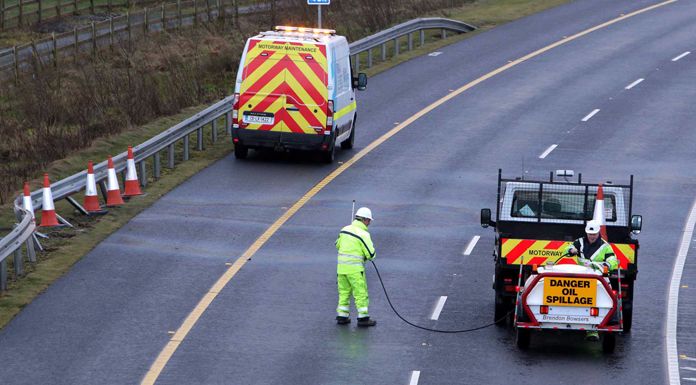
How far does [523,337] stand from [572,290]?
86 centimetres

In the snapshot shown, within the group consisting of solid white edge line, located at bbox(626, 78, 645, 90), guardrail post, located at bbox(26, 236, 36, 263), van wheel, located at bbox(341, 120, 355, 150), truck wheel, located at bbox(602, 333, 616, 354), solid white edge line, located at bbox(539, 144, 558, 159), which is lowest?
solid white edge line, located at bbox(626, 78, 645, 90)

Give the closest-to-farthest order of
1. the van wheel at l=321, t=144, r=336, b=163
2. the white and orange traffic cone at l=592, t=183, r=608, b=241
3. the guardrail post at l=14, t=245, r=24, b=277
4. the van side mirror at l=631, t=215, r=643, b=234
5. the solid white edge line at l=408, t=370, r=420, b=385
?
the solid white edge line at l=408, t=370, r=420, b=385 → the van side mirror at l=631, t=215, r=643, b=234 → the white and orange traffic cone at l=592, t=183, r=608, b=241 → the guardrail post at l=14, t=245, r=24, b=277 → the van wheel at l=321, t=144, r=336, b=163

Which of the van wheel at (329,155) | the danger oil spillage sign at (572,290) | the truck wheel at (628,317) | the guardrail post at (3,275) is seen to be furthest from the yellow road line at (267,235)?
the truck wheel at (628,317)

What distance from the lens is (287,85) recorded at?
26906 millimetres

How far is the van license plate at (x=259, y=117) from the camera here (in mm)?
26953

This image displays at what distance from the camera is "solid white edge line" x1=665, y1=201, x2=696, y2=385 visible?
15.9 m

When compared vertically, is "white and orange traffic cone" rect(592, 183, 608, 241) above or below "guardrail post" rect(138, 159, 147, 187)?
above

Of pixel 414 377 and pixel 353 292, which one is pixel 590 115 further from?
pixel 414 377

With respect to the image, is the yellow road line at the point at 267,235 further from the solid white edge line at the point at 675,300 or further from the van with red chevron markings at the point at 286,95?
the solid white edge line at the point at 675,300

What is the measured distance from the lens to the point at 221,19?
50.6 metres

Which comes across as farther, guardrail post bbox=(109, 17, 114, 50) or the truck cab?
guardrail post bbox=(109, 17, 114, 50)

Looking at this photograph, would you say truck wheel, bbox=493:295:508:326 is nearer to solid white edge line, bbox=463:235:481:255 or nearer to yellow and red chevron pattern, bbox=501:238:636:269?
yellow and red chevron pattern, bbox=501:238:636:269

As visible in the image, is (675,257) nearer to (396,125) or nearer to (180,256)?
(180,256)

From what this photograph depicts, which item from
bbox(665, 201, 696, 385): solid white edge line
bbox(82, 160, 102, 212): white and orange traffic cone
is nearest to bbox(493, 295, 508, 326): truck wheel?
bbox(665, 201, 696, 385): solid white edge line
